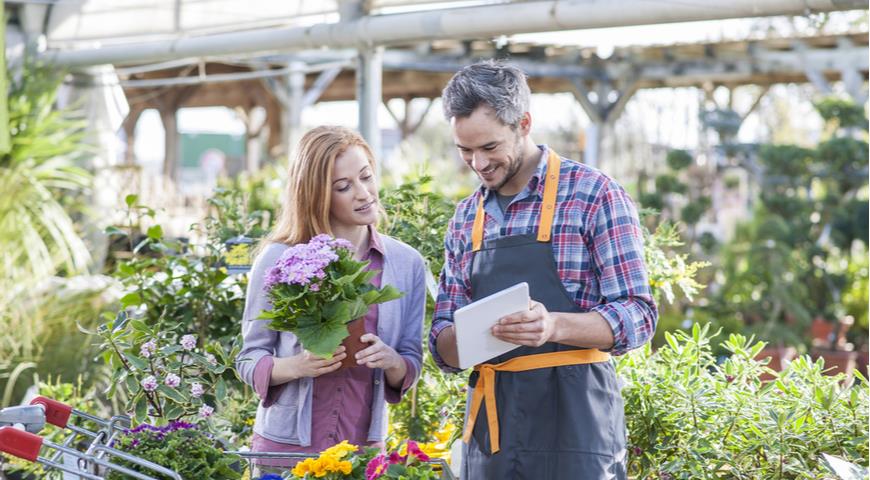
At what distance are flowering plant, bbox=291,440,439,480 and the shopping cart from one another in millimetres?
76

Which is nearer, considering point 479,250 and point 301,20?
point 479,250

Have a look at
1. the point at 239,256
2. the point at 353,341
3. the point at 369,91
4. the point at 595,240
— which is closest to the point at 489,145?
the point at 595,240

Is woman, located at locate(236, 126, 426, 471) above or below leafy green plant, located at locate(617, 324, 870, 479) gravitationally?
above

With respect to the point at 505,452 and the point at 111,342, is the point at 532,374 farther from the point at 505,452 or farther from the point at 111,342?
the point at 111,342

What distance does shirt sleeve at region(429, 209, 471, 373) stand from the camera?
208cm

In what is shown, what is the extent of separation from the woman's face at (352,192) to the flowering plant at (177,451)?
1.82 feet

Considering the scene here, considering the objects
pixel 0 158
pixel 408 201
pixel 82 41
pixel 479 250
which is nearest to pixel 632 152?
pixel 82 41

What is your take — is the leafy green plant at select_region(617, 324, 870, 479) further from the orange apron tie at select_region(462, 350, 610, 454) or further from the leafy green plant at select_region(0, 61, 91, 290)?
the leafy green plant at select_region(0, 61, 91, 290)

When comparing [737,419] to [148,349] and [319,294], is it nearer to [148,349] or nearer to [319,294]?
[319,294]

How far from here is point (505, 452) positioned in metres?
1.95

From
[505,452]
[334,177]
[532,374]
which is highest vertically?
[334,177]

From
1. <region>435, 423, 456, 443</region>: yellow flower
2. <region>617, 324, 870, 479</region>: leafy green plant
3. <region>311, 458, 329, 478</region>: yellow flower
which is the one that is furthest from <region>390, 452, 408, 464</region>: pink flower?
<region>435, 423, 456, 443</region>: yellow flower

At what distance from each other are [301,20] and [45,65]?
193 centimetres

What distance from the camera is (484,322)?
1.81 metres
